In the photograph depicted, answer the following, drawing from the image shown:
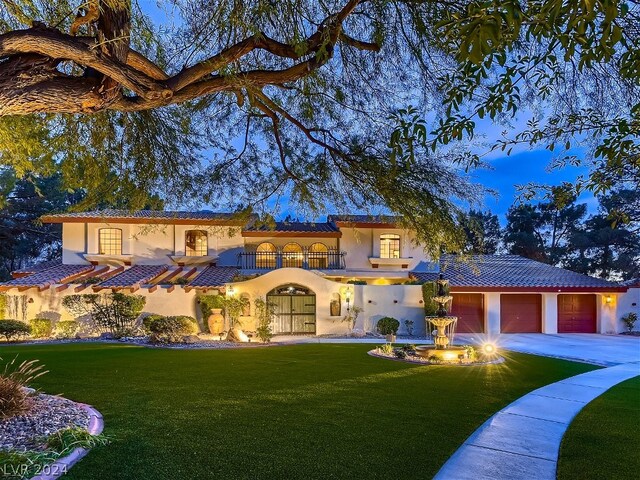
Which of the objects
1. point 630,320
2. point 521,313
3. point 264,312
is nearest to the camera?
point 264,312

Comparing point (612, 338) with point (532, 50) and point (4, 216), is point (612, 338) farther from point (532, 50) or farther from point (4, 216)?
point (4, 216)

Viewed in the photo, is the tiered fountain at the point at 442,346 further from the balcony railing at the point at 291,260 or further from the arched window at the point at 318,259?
the arched window at the point at 318,259

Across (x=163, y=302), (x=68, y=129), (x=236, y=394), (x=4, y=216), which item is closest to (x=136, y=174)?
(x=68, y=129)

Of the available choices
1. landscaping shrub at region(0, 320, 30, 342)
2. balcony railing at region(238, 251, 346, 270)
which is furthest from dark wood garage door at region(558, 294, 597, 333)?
landscaping shrub at region(0, 320, 30, 342)

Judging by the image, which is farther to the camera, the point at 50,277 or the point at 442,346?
the point at 50,277

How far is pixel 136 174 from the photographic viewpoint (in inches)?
360

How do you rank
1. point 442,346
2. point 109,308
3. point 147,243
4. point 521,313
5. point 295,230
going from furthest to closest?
point 295,230 → point 147,243 → point 521,313 → point 109,308 → point 442,346

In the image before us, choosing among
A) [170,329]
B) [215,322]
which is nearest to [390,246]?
[215,322]

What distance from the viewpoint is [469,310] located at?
74.5 feet

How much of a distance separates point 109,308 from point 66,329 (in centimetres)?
188

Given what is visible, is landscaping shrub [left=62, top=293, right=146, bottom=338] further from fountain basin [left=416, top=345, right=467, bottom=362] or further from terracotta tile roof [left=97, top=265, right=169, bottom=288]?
fountain basin [left=416, top=345, right=467, bottom=362]

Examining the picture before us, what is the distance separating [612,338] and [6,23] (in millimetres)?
24591

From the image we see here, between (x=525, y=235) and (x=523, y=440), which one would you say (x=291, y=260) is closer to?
(x=523, y=440)

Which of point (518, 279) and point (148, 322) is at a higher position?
point (518, 279)
